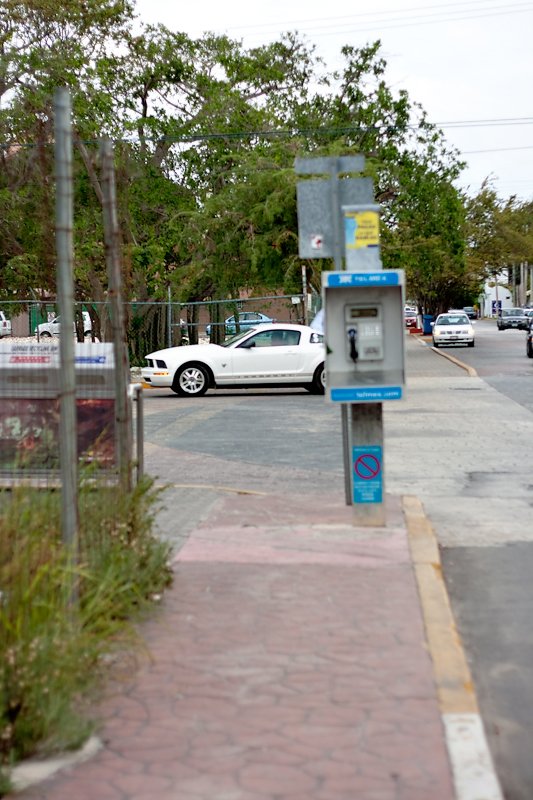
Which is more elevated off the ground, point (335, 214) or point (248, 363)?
point (335, 214)

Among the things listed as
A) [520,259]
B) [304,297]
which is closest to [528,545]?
[304,297]

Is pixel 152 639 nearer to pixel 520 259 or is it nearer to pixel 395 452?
pixel 395 452

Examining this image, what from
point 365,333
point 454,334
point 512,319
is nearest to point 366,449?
point 365,333

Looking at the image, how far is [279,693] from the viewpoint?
4.28 meters

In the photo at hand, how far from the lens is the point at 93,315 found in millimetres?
28219

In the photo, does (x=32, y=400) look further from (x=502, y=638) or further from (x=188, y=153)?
(x=188, y=153)

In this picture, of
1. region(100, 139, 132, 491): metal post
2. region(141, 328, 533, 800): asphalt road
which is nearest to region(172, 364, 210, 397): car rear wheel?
region(141, 328, 533, 800): asphalt road

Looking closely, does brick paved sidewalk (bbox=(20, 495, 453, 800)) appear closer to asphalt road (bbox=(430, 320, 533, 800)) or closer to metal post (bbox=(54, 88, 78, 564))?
asphalt road (bbox=(430, 320, 533, 800))

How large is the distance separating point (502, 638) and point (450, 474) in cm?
536

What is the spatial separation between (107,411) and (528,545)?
12.0 ft

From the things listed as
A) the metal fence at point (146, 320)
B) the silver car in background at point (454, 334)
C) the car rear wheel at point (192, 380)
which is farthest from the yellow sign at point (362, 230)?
the silver car in background at point (454, 334)

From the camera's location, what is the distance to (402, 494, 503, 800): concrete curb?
357cm

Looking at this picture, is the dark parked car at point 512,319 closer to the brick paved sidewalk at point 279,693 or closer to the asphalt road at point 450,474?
the asphalt road at point 450,474

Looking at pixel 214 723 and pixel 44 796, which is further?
pixel 214 723
